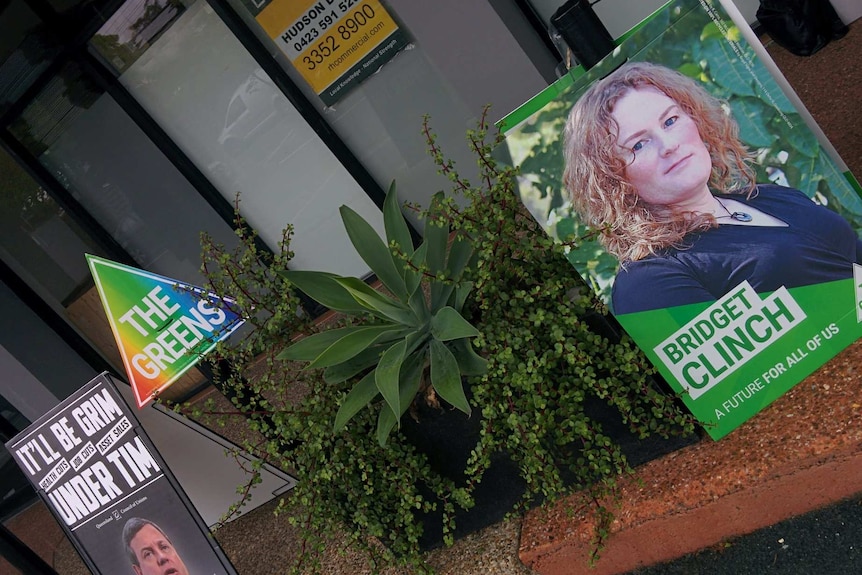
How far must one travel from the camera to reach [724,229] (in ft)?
7.20

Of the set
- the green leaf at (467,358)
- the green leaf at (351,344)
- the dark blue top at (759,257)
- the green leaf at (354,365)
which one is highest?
the green leaf at (351,344)

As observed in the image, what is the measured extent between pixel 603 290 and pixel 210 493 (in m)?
2.45

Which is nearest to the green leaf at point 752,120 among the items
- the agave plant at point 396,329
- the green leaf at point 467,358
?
the agave plant at point 396,329

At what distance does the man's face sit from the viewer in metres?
3.19

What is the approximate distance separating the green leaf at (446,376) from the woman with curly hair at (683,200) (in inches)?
24.8

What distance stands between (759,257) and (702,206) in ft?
0.74

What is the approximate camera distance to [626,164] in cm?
219

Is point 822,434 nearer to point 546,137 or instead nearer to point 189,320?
point 546,137

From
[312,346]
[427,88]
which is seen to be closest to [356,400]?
[312,346]

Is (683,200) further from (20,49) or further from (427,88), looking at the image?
(20,49)

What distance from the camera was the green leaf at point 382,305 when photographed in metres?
2.54

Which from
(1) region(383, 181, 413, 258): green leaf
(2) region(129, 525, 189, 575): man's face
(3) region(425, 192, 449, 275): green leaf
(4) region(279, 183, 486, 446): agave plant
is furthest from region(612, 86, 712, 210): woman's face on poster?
(2) region(129, 525, 189, 575): man's face

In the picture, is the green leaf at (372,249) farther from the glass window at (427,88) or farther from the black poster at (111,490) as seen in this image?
the glass window at (427,88)

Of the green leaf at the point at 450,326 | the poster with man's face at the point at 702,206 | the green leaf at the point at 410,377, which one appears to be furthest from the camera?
the green leaf at the point at 410,377
